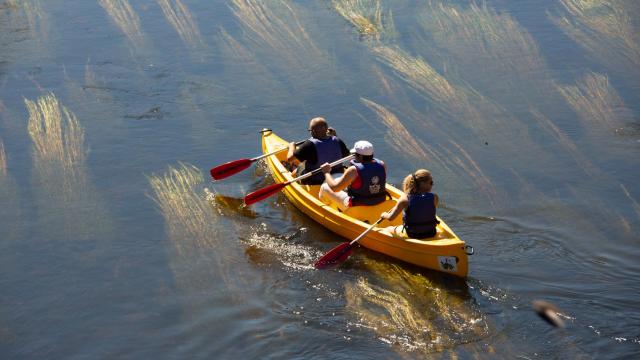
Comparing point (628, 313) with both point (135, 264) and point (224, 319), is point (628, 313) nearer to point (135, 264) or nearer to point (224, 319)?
point (224, 319)

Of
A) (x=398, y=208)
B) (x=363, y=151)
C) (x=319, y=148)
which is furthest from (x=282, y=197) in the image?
(x=398, y=208)

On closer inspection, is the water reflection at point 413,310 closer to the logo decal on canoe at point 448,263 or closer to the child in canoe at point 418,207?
the logo decal on canoe at point 448,263

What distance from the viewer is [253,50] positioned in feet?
62.6

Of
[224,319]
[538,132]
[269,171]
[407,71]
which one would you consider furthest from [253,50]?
[224,319]

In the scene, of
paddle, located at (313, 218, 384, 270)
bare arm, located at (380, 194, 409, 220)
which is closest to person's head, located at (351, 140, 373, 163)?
bare arm, located at (380, 194, 409, 220)

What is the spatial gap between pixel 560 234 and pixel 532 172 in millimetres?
2194

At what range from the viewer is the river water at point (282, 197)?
412 inches

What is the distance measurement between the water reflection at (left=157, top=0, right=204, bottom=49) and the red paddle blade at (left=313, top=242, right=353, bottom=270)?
887cm

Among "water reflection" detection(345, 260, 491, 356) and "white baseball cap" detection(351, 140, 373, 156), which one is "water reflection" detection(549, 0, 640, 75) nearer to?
"white baseball cap" detection(351, 140, 373, 156)

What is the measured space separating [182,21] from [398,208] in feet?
34.9

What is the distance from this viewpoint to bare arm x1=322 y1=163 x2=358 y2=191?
12398 mm

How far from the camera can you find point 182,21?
2047 cm

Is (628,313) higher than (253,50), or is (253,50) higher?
(253,50)

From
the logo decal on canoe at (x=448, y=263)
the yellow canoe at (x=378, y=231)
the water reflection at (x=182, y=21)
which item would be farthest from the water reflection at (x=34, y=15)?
the logo decal on canoe at (x=448, y=263)
